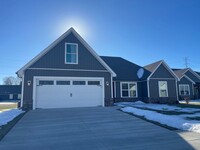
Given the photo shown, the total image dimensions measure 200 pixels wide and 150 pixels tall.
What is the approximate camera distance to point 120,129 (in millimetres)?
7512

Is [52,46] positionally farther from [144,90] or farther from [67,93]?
[144,90]

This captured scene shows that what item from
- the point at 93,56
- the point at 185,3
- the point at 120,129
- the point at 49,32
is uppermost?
the point at 185,3

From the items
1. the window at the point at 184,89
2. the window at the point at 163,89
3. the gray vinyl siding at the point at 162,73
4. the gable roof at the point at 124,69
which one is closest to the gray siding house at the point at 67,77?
the gable roof at the point at 124,69

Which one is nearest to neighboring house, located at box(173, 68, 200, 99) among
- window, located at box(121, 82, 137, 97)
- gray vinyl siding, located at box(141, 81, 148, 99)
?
gray vinyl siding, located at box(141, 81, 148, 99)

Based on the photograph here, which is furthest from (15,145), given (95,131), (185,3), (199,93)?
(199,93)

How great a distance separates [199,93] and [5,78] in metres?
76.1

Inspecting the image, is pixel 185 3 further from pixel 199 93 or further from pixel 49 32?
pixel 199 93

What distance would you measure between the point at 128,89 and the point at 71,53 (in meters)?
8.79

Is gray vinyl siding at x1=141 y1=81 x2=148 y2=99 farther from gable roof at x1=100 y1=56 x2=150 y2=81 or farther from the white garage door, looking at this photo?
the white garage door

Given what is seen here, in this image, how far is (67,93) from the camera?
14.2 metres

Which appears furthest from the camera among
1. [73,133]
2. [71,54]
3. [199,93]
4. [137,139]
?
[199,93]

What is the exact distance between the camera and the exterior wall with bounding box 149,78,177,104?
1969 centimetres

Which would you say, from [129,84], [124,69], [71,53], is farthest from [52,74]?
[124,69]

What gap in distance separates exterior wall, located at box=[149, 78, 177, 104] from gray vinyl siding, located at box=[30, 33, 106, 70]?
7.46 metres
